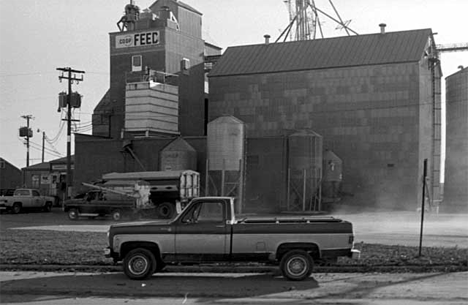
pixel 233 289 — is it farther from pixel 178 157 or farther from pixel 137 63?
pixel 137 63

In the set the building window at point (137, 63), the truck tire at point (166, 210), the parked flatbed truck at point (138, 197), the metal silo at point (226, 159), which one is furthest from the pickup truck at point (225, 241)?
the building window at point (137, 63)

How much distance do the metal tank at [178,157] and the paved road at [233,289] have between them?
31635mm

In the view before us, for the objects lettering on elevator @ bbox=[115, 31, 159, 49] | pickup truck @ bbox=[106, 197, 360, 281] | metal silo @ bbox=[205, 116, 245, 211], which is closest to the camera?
pickup truck @ bbox=[106, 197, 360, 281]

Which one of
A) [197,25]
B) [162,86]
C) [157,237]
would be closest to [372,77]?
[162,86]

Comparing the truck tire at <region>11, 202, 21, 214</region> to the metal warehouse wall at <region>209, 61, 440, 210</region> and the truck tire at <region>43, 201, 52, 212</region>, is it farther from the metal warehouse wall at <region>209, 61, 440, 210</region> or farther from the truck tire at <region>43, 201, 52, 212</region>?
the metal warehouse wall at <region>209, 61, 440, 210</region>

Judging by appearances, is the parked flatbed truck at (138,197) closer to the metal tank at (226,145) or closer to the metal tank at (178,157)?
the metal tank at (226,145)

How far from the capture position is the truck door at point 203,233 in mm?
12969

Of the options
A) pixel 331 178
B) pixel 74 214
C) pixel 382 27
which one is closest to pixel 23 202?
pixel 74 214

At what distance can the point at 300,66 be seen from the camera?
2100 inches

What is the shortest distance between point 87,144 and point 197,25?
2142cm

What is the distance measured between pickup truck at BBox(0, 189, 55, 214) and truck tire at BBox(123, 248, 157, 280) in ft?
114

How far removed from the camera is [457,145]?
179 feet

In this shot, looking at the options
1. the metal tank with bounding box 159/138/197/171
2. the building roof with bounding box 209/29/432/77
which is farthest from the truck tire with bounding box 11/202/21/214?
the building roof with bounding box 209/29/432/77

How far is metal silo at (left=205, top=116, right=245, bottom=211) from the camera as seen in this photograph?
145ft
